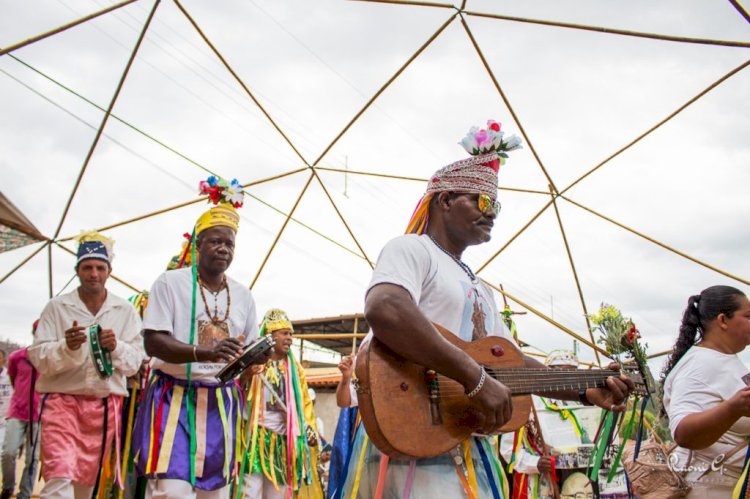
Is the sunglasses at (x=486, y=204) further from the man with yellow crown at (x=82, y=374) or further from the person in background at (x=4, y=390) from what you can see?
the person in background at (x=4, y=390)

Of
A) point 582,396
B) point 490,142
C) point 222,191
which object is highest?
point 222,191

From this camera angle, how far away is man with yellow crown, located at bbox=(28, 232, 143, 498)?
177 inches

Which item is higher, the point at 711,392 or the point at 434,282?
the point at 434,282

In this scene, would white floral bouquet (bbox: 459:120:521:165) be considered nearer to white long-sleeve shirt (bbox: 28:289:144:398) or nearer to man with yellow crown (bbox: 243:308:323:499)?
white long-sleeve shirt (bbox: 28:289:144:398)

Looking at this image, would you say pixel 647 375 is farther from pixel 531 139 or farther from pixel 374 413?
pixel 531 139

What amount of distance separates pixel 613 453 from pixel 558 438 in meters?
0.58

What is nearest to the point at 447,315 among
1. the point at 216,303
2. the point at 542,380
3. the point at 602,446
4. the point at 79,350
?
the point at 542,380

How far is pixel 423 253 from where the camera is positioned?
111 inches

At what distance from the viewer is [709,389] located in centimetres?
356

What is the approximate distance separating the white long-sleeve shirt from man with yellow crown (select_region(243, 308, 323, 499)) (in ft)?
4.05

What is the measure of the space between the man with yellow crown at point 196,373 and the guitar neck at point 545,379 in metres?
Result: 1.61

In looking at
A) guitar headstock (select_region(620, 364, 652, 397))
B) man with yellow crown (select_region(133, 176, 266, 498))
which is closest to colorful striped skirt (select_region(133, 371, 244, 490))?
man with yellow crown (select_region(133, 176, 266, 498))

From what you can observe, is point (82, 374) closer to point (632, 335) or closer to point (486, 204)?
point (486, 204)

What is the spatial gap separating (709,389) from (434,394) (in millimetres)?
1850
